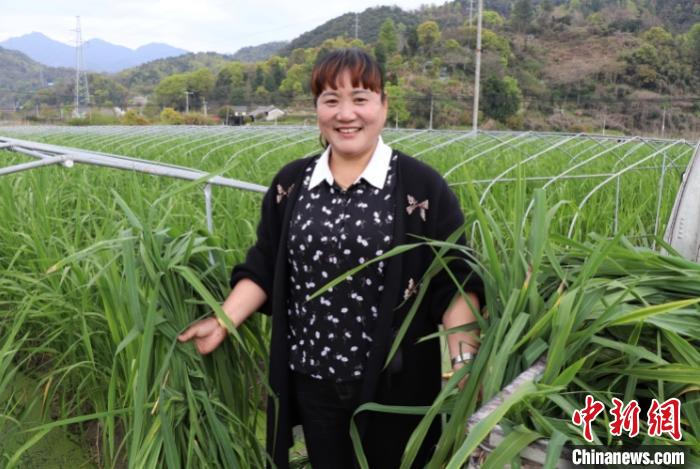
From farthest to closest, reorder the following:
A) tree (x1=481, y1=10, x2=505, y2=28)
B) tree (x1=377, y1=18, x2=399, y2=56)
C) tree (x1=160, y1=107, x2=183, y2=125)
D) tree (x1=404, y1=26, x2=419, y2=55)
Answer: tree (x1=481, y1=10, x2=505, y2=28), tree (x1=377, y1=18, x2=399, y2=56), tree (x1=404, y1=26, x2=419, y2=55), tree (x1=160, y1=107, x2=183, y2=125)

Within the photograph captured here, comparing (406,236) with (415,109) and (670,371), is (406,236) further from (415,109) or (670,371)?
(415,109)

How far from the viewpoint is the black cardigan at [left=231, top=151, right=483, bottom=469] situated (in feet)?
4.17

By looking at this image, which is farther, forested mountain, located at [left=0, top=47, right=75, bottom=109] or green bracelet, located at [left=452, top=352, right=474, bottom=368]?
forested mountain, located at [left=0, top=47, right=75, bottom=109]

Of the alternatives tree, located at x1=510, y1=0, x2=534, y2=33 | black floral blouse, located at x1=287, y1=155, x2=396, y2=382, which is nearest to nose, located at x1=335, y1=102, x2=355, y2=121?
black floral blouse, located at x1=287, y1=155, x2=396, y2=382

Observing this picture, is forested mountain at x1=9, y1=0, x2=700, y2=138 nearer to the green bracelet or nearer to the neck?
the neck

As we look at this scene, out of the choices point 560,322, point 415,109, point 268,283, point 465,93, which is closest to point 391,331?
point 268,283

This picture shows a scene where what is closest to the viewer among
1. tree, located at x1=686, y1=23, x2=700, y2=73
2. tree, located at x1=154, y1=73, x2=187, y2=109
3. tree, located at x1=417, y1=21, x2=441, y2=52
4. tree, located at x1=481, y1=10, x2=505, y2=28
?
tree, located at x1=686, y1=23, x2=700, y2=73

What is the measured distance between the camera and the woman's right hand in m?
1.29

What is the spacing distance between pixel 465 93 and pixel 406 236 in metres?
33.8

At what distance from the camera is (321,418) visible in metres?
1.42

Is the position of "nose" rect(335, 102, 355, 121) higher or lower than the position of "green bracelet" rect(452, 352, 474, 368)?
higher

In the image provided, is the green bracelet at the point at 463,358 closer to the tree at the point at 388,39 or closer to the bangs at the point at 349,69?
the bangs at the point at 349,69

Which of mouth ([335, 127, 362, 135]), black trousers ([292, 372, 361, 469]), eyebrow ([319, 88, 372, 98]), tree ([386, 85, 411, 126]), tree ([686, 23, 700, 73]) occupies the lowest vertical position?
black trousers ([292, 372, 361, 469])

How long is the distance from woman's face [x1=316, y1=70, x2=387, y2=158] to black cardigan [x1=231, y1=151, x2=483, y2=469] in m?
0.11
